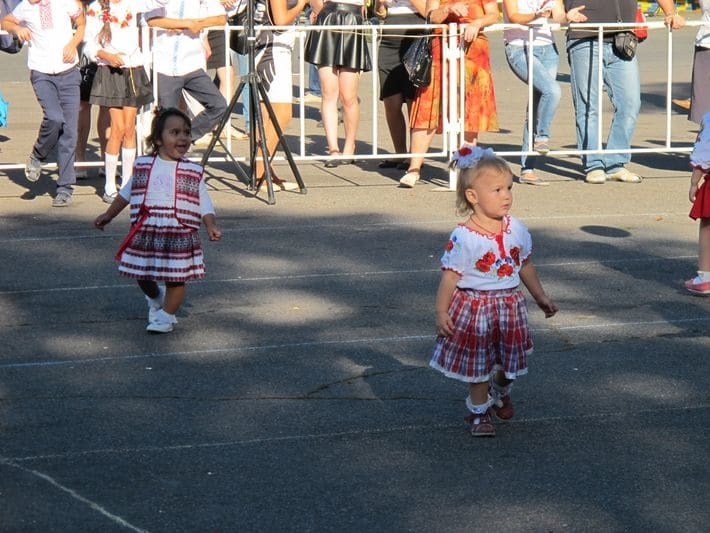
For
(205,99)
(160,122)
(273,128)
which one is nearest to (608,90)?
(273,128)

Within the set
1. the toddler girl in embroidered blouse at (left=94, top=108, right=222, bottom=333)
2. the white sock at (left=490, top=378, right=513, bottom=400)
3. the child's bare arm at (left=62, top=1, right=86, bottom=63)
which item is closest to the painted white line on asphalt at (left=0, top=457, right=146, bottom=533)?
the white sock at (left=490, top=378, right=513, bottom=400)

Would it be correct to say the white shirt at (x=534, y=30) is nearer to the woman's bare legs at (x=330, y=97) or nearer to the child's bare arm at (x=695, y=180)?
the woman's bare legs at (x=330, y=97)

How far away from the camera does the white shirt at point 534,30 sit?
12.2m

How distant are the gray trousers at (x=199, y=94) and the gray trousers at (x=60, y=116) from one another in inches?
31.6

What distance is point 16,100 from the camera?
64.6 ft

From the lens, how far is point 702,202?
8.34m

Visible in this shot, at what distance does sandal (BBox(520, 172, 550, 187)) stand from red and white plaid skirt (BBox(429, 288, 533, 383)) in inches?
260

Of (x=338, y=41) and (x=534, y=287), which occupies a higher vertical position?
(x=338, y=41)

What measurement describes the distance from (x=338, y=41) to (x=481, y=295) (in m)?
6.85

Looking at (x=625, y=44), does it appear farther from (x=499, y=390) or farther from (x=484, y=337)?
(x=484, y=337)

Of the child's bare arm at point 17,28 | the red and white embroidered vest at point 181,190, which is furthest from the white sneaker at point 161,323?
the child's bare arm at point 17,28

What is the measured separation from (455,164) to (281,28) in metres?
5.95

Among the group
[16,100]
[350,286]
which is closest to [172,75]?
[350,286]

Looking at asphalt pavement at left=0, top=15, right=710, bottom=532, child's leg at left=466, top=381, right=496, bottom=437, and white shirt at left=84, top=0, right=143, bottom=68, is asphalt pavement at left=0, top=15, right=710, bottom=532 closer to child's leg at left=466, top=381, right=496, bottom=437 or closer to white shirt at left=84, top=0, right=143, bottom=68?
child's leg at left=466, top=381, right=496, bottom=437
